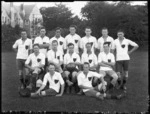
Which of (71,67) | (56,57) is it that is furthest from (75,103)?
(56,57)

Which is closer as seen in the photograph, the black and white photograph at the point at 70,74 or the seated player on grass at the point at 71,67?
the black and white photograph at the point at 70,74

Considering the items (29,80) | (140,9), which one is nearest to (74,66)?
(29,80)

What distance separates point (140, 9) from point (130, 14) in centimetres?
172

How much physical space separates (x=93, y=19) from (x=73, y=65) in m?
3.22

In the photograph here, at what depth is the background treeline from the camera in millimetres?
7730

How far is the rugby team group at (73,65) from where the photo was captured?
5.82 meters

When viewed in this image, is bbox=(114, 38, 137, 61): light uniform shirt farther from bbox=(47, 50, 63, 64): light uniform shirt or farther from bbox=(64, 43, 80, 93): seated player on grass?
bbox=(47, 50, 63, 64): light uniform shirt

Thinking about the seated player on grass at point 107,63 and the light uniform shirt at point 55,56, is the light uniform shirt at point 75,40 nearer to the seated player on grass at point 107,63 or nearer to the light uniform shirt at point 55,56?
the light uniform shirt at point 55,56

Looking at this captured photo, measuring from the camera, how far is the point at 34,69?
20.6 feet

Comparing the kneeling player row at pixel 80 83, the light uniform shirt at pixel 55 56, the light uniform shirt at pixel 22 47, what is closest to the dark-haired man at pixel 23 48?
the light uniform shirt at pixel 22 47

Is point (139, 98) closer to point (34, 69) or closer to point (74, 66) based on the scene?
point (74, 66)

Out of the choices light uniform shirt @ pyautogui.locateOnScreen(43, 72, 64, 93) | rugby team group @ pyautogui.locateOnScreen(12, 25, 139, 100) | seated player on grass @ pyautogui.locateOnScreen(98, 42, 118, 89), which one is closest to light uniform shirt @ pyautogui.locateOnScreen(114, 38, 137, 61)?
rugby team group @ pyautogui.locateOnScreen(12, 25, 139, 100)

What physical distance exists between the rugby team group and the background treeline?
3.44 ft

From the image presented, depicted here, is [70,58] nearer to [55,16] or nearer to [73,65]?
[73,65]
